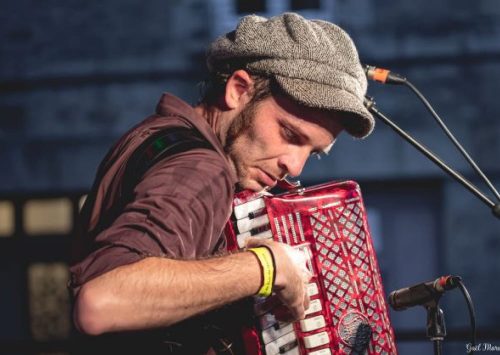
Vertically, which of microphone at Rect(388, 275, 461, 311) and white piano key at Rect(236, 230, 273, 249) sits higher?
white piano key at Rect(236, 230, 273, 249)

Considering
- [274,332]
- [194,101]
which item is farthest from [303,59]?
[194,101]

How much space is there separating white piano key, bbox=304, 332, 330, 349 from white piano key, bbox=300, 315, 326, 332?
2 centimetres

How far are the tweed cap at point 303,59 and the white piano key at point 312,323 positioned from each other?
1.96 ft

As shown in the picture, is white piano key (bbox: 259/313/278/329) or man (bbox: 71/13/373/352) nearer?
man (bbox: 71/13/373/352)

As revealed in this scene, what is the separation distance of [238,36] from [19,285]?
22.2 ft

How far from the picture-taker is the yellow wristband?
1957 millimetres

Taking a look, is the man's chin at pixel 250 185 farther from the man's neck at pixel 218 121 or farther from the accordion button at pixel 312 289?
the accordion button at pixel 312 289

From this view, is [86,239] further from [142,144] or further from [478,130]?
[478,130]

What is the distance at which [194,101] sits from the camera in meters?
8.01

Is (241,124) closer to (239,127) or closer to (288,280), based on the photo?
(239,127)

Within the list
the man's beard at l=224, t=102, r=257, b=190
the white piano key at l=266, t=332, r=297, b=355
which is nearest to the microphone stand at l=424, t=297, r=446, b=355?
the white piano key at l=266, t=332, r=297, b=355

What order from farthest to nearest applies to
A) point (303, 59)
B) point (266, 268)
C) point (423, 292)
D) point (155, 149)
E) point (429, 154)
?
point (429, 154) → point (423, 292) → point (303, 59) → point (266, 268) → point (155, 149)

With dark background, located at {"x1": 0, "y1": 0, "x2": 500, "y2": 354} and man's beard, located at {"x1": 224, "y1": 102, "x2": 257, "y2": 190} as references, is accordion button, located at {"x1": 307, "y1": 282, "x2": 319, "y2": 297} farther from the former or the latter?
dark background, located at {"x1": 0, "y1": 0, "x2": 500, "y2": 354}

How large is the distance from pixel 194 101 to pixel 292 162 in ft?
18.9
